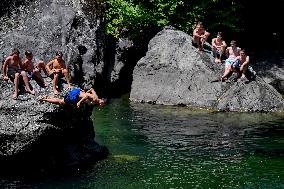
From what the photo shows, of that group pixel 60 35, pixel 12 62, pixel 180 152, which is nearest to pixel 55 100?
pixel 12 62

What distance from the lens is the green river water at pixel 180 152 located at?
13.4 meters

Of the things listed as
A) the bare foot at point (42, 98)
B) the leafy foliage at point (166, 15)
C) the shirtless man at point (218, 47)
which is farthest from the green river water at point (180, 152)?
the leafy foliage at point (166, 15)

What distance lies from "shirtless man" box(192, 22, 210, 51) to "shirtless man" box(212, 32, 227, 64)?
506mm

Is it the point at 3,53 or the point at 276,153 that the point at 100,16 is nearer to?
the point at 3,53

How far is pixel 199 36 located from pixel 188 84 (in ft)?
7.74

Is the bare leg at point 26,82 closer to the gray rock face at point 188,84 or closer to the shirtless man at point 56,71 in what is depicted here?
the shirtless man at point 56,71

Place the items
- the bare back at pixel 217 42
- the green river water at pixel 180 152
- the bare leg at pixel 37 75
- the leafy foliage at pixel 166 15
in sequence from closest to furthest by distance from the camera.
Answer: the green river water at pixel 180 152, the bare leg at pixel 37 75, the bare back at pixel 217 42, the leafy foliage at pixel 166 15

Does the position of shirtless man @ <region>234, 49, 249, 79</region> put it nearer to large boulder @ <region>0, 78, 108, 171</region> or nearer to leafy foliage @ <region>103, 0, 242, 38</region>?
leafy foliage @ <region>103, 0, 242, 38</region>

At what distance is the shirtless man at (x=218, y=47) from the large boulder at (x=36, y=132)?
1117 cm

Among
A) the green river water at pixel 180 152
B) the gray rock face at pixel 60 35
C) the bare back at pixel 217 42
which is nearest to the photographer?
the green river water at pixel 180 152

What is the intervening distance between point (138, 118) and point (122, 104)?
133 inches

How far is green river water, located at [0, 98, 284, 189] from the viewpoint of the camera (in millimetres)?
13445

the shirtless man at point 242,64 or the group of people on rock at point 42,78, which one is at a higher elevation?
the shirtless man at point 242,64

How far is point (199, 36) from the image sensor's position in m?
24.7
